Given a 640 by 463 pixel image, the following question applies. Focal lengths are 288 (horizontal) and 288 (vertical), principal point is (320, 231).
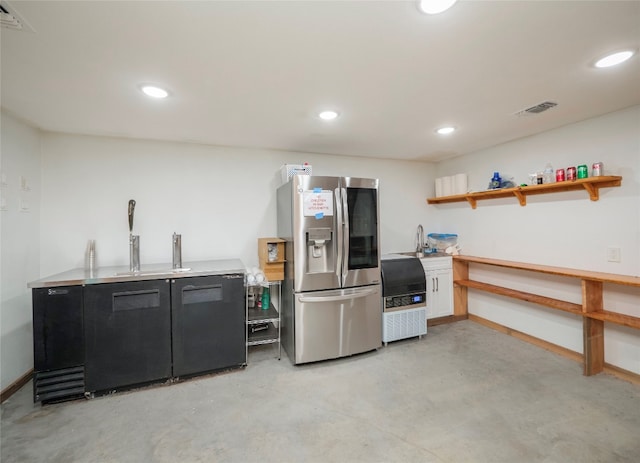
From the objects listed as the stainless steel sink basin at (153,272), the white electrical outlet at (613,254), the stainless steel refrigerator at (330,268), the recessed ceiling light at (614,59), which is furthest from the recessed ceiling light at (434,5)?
the white electrical outlet at (613,254)

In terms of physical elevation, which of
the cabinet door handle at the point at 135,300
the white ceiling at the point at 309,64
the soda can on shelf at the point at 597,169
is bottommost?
the cabinet door handle at the point at 135,300

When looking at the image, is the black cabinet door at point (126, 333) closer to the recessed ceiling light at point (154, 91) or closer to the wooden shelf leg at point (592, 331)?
the recessed ceiling light at point (154, 91)

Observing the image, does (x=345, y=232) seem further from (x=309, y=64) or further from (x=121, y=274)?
(x=121, y=274)

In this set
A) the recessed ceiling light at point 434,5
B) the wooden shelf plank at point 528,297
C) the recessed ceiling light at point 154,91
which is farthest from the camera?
the wooden shelf plank at point 528,297

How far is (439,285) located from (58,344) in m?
4.00

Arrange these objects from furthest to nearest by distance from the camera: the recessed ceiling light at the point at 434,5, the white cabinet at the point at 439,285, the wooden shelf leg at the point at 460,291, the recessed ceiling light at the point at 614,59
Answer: the wooden shelf leg at the point at 460,291, the white cabinet at the point at 439,285, the recessed ceiling light at the point at 614,59, the recessed ceiling light at the point at 434,5

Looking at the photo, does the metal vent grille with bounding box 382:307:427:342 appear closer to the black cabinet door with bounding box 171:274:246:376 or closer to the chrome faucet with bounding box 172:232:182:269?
the black cabinet door with bounding box 171:274:246:376

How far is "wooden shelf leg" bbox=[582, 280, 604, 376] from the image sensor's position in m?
2.55

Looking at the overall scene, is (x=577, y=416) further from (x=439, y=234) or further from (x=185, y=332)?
(x=185, y=332)

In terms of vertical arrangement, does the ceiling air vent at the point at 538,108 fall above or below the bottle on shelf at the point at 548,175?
above

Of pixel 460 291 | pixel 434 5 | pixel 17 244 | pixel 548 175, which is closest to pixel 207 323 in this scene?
pixel 17 244

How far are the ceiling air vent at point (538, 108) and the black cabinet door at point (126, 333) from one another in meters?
3.47

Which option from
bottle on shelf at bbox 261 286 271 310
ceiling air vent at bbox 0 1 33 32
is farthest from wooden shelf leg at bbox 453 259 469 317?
ceiling air vent at bbox 0 1 33 32

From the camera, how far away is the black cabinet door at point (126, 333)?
233 centimetres
